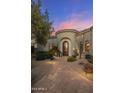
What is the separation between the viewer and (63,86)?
1.45 m

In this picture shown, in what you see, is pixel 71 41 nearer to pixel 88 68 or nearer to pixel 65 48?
pixel 65 48

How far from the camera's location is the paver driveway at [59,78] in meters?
1.44

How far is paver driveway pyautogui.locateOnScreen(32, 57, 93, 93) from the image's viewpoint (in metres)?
1.44

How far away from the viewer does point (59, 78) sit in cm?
146

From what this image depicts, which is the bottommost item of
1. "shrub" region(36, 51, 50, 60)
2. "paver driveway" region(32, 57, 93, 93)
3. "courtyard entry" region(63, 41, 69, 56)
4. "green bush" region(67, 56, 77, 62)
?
"paver driveway" region(32, 57, 93, 93)

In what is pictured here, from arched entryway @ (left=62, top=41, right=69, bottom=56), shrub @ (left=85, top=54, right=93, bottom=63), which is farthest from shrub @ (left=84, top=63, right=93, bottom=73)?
arched entryway @ (left=62, top=41, right=69, bottom=56)

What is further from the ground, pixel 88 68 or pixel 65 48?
pixel 65 48

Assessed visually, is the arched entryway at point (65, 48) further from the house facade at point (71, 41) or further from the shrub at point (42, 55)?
the shrub at point (42, 55)

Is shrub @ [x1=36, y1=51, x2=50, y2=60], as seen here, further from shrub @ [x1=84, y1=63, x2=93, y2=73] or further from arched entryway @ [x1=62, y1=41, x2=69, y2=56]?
shrub @ [x1=84, y1=63, x2=93, y2=73]

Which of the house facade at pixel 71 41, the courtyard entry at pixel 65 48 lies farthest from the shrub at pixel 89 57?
the courtyard entry at pixel 65 48

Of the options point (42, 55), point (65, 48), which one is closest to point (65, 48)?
point (65, 48)
